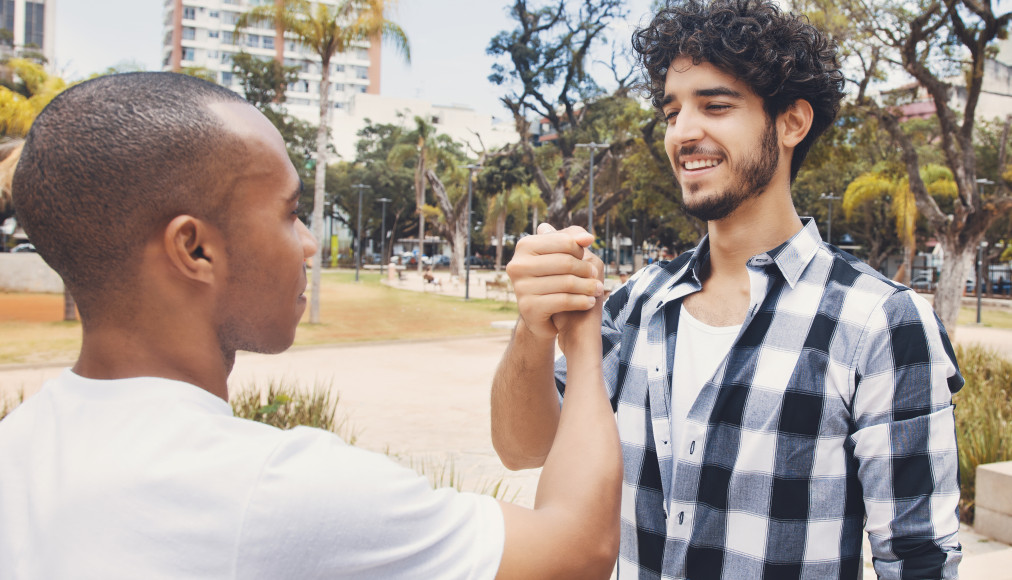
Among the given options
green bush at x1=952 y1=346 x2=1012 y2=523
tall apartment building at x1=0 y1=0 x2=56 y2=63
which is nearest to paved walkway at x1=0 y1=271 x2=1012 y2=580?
green bush at x1=952 y1=346 x2=1012 y2=523

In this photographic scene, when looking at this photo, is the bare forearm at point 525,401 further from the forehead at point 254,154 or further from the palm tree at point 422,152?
the palm tree at point 422,152

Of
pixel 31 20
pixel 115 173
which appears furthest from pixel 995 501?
pixel 31 20

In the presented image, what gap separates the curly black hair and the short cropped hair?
1417 millimetres

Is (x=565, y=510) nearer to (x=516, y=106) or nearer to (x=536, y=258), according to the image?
(x=536, y=258)

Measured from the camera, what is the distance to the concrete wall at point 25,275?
26.3m

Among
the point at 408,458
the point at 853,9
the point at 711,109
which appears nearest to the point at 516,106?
the point at 853,9

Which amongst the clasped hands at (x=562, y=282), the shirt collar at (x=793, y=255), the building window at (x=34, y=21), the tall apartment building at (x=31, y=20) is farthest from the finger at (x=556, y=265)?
the building window at (x=34, y=21)

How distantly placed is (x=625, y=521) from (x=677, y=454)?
243 mm

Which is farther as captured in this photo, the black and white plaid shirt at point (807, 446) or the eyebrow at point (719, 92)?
the eyebrow at point (719, 92)

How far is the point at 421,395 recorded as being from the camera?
11.1 metres

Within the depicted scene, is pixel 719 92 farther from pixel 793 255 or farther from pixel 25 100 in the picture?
pixel 25 100

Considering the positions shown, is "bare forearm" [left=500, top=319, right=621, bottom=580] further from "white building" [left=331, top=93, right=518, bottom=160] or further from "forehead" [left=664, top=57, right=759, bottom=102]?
"white building" [left=331, top=93, right=518, bottom=160]

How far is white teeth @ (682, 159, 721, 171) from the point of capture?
2.01m

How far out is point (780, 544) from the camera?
5.42 feet
